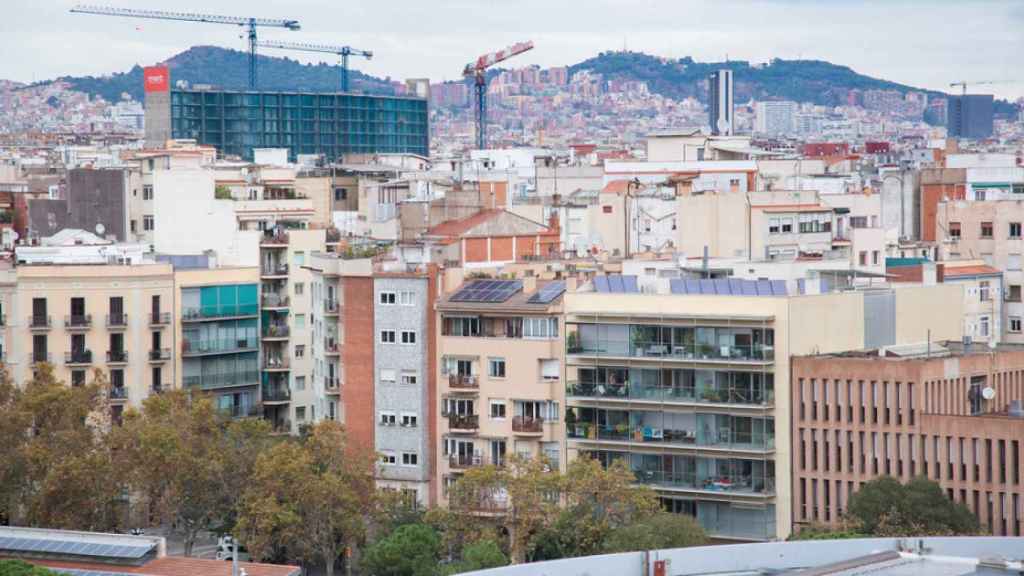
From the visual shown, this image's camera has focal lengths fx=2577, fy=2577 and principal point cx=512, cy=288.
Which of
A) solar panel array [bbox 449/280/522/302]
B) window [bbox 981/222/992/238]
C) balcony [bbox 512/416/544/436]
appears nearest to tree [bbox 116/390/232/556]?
solar panel array [bbox 449/280/522/302]

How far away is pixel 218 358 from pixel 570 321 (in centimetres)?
2032

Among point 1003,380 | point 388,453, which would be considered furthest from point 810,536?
point 388,453

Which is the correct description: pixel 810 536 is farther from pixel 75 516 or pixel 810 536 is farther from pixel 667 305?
pixel 75 516

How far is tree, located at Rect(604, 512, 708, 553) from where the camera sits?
6128cm

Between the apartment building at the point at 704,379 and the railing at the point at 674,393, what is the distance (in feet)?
0.09

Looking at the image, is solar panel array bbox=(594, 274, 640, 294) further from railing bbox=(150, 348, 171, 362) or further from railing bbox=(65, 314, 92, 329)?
railing bbox=(65, 314, 92, 329)

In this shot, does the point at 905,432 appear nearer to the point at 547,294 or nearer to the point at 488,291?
the point at 547,294

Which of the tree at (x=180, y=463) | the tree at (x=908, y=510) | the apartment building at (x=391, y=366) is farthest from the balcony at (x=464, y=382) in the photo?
the tree at (x=908, y=510)

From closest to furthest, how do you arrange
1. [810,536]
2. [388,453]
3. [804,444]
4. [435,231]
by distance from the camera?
[810,536] → [804,444] → [388,453] → [435,231]

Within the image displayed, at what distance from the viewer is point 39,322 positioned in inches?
3270

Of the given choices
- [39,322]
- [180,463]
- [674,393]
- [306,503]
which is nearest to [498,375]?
[674,393]

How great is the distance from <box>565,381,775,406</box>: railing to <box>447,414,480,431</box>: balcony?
3081 millimetres

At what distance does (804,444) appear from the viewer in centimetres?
6712

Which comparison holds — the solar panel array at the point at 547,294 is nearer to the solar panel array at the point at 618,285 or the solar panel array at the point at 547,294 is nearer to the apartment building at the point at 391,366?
the solar panel array at the point at 618,285
